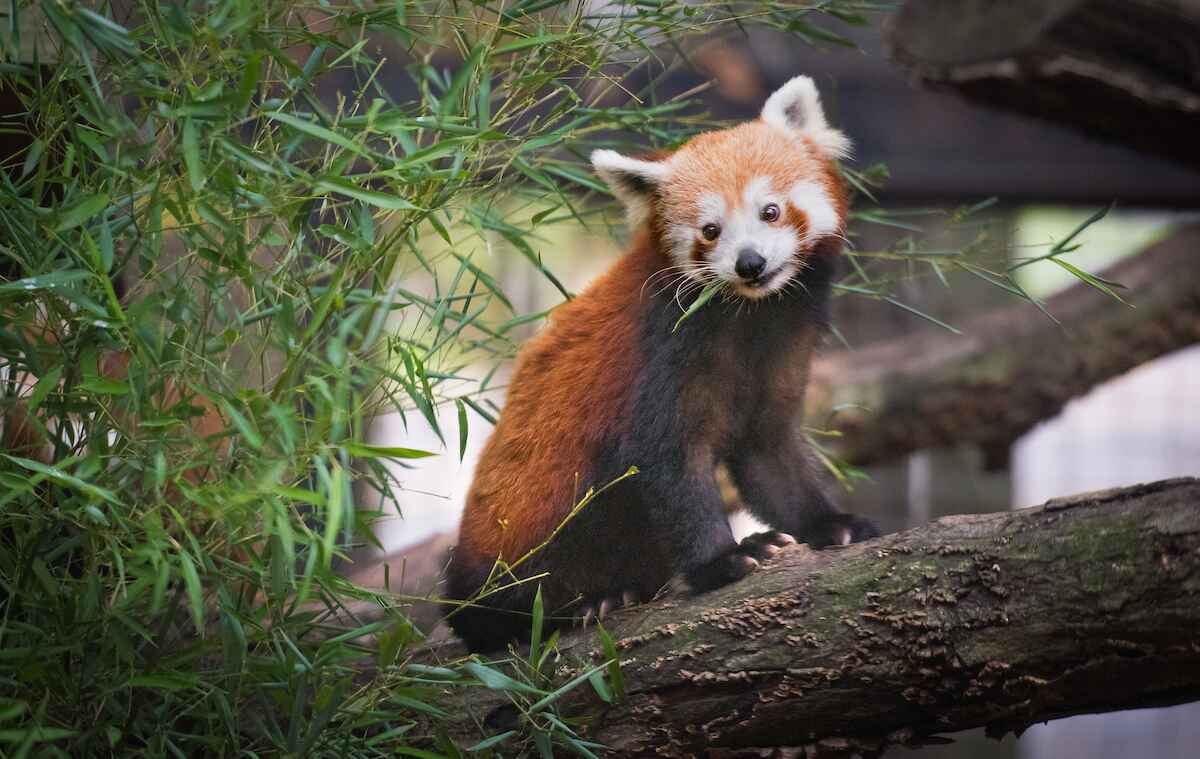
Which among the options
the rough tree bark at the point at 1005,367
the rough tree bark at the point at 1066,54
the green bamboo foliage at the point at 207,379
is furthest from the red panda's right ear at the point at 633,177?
the rough tree bark at the point at 1005,367

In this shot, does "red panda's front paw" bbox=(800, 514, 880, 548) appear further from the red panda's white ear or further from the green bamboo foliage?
the red panda's white ear

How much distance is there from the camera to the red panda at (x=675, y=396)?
1.56 meters

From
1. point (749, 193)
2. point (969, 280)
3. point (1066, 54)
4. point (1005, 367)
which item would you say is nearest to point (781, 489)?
point (749, 193)

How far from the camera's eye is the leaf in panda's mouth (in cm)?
148

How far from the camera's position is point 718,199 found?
1.55 m

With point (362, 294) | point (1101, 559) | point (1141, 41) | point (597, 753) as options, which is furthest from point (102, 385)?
point (1141, 41)

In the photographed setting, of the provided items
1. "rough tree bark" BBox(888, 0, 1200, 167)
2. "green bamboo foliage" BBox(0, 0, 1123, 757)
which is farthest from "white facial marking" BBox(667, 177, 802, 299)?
"rough tree bark" BBox(888, 0, 1200, 167)

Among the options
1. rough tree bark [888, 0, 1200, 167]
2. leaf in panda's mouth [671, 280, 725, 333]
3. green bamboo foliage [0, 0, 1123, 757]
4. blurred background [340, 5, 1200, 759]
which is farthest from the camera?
blurred background [340, 5, 1200, 759]

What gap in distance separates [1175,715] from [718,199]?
142 inches

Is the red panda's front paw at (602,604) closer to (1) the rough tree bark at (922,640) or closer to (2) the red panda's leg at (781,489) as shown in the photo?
(1) the rough tree bark at (922,640)

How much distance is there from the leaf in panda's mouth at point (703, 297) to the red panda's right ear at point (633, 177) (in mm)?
202

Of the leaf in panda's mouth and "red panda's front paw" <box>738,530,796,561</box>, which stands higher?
the leaf in panda's mouth

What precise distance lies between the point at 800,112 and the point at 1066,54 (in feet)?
3.86

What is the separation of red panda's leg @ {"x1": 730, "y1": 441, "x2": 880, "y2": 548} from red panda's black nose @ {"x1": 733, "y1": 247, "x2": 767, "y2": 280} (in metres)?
0.35
